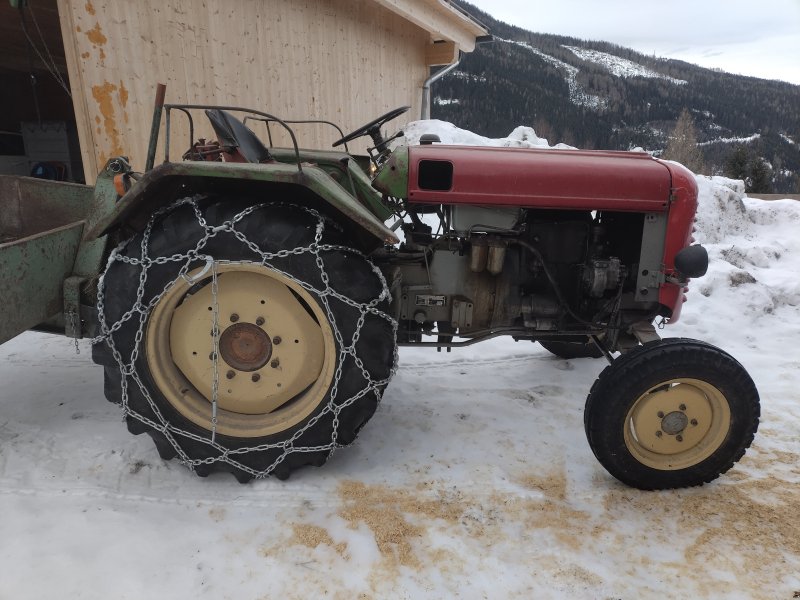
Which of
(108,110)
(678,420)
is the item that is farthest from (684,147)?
(678,420)

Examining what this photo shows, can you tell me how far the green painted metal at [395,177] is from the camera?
2.15 m

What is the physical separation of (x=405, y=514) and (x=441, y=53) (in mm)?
10012

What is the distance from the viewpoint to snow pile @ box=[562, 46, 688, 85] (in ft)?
182

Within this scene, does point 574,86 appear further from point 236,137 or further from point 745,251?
point 236,137

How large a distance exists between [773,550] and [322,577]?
150cm

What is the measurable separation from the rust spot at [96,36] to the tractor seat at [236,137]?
8.41 ft

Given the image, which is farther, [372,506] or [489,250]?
[489,250]

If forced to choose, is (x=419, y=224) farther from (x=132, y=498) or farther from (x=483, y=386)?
(x=132, y=498)

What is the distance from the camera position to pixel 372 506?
6.59 feet

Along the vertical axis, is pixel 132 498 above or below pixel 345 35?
below

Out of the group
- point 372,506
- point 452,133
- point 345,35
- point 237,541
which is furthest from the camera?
point 452,133

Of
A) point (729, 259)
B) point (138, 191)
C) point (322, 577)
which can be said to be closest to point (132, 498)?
point (322, 577)

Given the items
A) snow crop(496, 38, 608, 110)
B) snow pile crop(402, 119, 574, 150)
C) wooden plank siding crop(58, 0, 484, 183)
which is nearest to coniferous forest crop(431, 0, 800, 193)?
snow crop(496, 38, 608, 110)

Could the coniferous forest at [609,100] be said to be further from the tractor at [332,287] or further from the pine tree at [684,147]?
the tractor at [332,287]
